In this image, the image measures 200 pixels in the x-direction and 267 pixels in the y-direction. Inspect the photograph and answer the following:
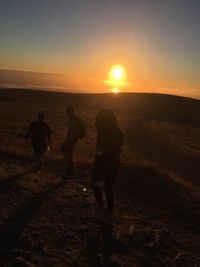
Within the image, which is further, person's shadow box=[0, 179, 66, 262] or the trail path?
the trail path

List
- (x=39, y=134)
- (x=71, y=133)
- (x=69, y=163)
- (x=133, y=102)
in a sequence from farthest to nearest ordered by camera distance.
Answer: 1. (x=133, y=102)
2. (x=39, y=134)
3. (x=69, y=163)
4. (x=71, y=133)

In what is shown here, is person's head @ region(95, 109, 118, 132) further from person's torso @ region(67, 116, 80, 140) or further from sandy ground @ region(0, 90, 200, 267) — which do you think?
person's torso @ region(67, 116, 80, 140)

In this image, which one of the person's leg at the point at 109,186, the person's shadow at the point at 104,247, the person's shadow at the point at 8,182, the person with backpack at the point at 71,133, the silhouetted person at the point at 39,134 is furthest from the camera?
the silhouetted person at the point at 39,134

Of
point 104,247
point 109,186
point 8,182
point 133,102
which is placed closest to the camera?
point 104,247

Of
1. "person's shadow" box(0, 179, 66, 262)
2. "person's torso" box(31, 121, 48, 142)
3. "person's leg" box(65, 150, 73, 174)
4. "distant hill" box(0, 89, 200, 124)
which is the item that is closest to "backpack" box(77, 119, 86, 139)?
"person's leg" box(65, 150, 73, 174)

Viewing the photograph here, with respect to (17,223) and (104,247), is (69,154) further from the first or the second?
(104,247)

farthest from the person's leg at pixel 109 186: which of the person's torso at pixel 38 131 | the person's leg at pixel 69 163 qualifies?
the person's torso at pixel 38 131

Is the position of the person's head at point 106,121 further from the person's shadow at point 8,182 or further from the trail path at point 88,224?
the person's shadow at point 8,182

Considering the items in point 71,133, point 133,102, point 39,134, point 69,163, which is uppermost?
point 71,133

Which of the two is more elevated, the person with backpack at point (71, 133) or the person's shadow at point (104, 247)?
the person with backpack at point (71, 133)

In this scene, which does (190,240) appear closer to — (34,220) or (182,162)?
(34,220)

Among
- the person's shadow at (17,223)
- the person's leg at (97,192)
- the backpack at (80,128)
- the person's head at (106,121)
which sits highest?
the person's head at (106,121)

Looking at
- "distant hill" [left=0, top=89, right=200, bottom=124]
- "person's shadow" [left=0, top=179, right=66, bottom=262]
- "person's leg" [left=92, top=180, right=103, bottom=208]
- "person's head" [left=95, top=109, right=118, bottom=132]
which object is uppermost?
"person's head" [left=95, top=109, right=118, bottom=132]

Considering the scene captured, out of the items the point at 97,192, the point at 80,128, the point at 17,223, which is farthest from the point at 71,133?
the point at 17,223
